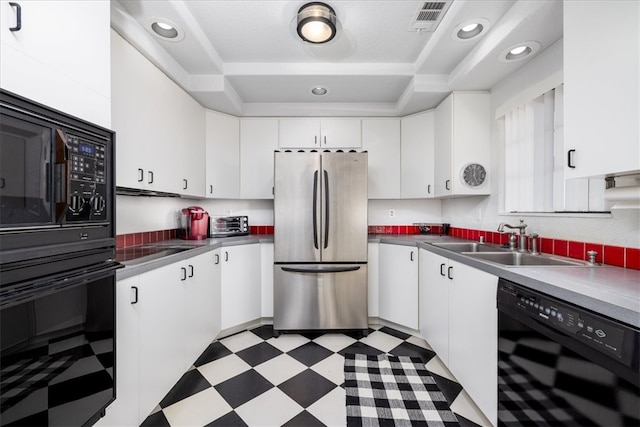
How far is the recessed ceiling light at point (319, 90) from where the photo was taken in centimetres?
250

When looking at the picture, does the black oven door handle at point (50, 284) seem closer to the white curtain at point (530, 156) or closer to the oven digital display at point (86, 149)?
the oven digital display at point (86, 149)

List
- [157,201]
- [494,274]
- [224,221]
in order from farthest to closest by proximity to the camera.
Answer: [224,221]
[157,201]
[494,274]

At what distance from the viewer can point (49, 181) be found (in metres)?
0.79

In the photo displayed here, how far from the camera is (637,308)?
2.46ft

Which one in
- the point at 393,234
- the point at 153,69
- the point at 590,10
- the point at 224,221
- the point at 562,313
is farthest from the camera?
the point at 393,234

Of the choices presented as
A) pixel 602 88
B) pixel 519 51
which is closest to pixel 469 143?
pixel 519 51

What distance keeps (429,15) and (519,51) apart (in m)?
0.66

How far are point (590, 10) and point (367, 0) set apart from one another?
106 cm

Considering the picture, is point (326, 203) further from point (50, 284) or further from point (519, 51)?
point (50, 284)

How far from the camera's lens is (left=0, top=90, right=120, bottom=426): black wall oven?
68cm

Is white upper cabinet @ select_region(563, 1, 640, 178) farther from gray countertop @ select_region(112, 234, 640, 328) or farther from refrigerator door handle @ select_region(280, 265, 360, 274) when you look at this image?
refrigerator door handle @ select_region(280, 265, 360, 274)

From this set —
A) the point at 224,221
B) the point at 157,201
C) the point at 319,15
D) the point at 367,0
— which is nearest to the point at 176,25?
the point at 319,15

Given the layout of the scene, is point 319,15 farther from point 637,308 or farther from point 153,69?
point 637,308

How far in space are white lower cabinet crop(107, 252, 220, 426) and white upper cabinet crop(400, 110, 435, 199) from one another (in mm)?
2185
